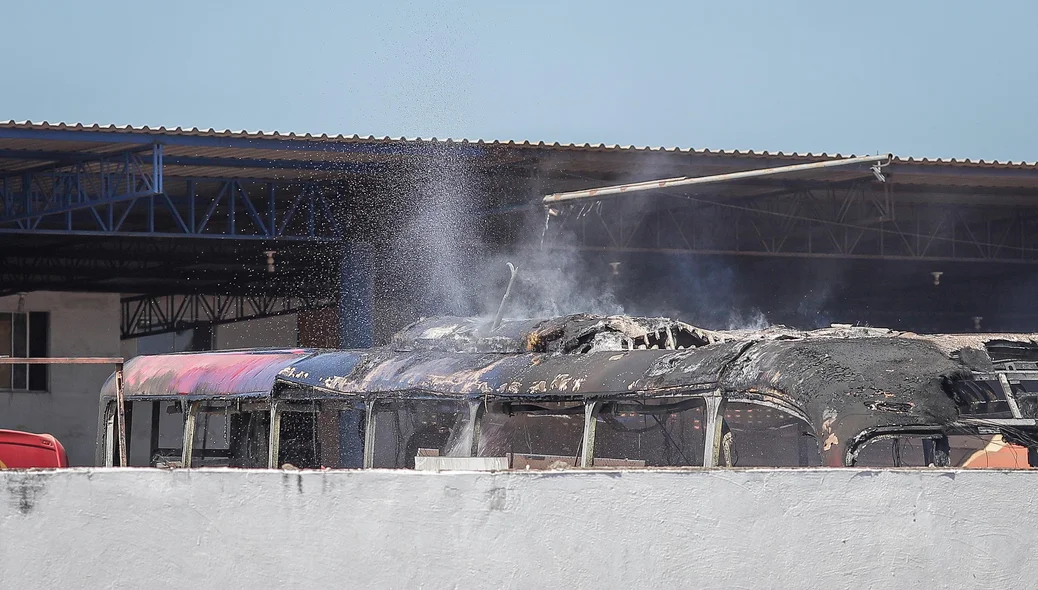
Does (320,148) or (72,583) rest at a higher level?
(320,148)

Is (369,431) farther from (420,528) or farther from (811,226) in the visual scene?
(811,226)

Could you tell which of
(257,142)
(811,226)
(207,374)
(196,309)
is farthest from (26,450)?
(196,309)

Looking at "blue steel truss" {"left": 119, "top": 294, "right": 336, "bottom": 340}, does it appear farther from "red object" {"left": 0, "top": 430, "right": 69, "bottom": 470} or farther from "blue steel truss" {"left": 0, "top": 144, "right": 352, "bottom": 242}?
"red object" {"left": 0, "top": 430, "right": 69, "bottom": 470}

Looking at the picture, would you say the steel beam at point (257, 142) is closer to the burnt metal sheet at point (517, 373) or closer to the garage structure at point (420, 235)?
the garage structure at point (420, 235)

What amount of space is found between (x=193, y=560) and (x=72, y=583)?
59cm

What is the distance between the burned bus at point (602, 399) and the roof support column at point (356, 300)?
596cm

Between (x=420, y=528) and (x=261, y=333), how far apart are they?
2676cm

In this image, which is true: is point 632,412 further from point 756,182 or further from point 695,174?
point 756,182

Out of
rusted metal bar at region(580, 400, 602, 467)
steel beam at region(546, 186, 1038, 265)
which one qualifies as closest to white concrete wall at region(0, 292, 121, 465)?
Answer: steel beam at region(546, 186, 1038, 265)

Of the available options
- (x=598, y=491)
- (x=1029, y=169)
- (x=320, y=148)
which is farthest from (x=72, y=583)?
(x=1029, y=169)

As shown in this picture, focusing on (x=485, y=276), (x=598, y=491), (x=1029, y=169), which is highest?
(x=1029, y=169)

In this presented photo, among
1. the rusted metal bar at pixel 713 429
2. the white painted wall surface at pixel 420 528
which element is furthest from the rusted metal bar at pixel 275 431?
the white painted wall surface at pixel 420 528

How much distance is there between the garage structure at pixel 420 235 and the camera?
19234 millimetres

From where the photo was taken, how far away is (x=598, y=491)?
606 cm
